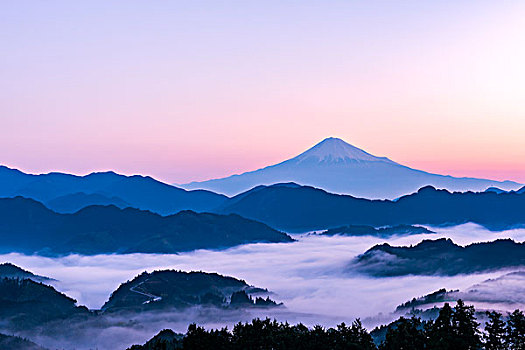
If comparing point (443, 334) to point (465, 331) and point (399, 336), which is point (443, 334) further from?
point (399, 336)

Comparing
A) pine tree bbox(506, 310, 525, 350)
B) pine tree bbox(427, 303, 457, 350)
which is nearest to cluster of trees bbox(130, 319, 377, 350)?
pine tree bbox(427, 303, 457, 350)

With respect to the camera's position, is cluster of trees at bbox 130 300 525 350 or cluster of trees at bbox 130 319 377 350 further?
cluster of trees at bbox 130 319 377 350

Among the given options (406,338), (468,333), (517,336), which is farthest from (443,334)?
(517,336)

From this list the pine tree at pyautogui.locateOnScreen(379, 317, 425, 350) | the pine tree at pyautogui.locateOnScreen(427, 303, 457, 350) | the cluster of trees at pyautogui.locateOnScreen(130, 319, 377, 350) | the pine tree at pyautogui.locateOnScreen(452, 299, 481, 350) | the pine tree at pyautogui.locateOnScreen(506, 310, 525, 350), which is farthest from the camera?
the cluster of trees at pyautogui.locateOnScreen(130, 319, 377, 350)

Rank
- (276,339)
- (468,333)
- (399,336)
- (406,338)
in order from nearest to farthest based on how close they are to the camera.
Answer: (468,333) < (406,338) < (399,336) < (276,339)

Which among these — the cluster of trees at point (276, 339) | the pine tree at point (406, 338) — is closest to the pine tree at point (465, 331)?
the pine tree at point (406, 338)

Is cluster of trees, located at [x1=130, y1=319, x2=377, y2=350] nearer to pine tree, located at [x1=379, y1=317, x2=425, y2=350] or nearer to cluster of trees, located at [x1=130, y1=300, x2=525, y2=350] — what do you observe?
cluster of trees, located at [x1=130, y1=300, x2=525, y2=350]

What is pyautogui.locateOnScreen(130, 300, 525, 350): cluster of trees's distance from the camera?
78812 millimetres

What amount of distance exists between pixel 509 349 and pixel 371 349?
1998cm

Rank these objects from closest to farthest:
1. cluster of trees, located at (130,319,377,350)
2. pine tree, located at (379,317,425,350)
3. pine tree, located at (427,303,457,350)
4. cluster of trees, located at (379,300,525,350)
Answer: pine tree, located at (427,303,457,350)
cluster of trees, located at (379,300,525,350)
pine tree, located at (379,317,425,350)
cluster of trees, located at (130,319,377,350)

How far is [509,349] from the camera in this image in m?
81.6

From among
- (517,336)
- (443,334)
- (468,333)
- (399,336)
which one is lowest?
(517,336)

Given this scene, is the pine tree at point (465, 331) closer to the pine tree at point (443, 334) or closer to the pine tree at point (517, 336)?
the pine tree at point (443, 334)

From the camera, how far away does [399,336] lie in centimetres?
8850
